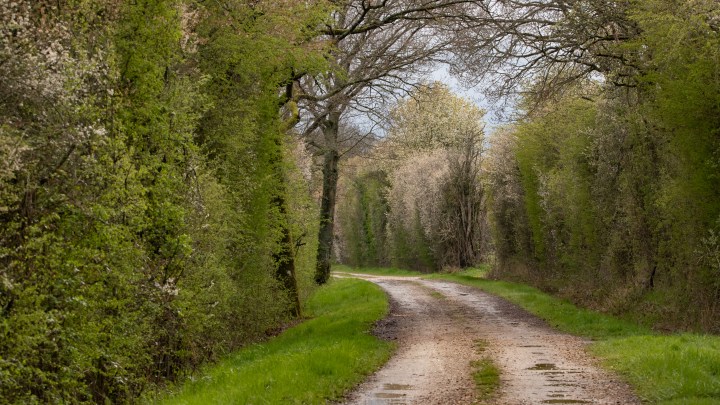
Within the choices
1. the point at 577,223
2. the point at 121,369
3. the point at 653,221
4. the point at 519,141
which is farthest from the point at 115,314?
the point at 519,141

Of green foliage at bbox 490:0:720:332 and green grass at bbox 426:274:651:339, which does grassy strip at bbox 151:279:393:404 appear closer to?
green grass at bbox 426:274:651:339

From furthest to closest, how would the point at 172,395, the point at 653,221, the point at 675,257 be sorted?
1. the point at 653,221
2. the point at 675,257
3. the point at 172,395

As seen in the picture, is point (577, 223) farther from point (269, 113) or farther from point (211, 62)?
point (211, 62)

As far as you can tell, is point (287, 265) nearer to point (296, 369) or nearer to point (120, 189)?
point (296, 369)

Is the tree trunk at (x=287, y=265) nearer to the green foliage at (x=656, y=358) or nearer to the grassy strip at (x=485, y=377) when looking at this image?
the green foliage at (x=656, y=358)

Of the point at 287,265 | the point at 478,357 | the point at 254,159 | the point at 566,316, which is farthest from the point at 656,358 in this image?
the point at 287,265

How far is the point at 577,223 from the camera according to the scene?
2748 cm

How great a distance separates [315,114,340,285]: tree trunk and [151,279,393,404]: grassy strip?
1425 centimetres

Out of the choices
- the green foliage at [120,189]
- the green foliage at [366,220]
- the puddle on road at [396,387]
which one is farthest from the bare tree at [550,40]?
the green foliage at [366,220]

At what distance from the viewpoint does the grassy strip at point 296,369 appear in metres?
10.6

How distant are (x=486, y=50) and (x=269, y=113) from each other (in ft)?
20.8

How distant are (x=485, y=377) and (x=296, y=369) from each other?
2.99 metres

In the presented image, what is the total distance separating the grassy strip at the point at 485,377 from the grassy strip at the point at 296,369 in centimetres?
181

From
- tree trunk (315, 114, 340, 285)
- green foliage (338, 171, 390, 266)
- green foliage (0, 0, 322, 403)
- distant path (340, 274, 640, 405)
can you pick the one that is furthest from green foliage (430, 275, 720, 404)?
green foliage (338, 171, 390, 266)
